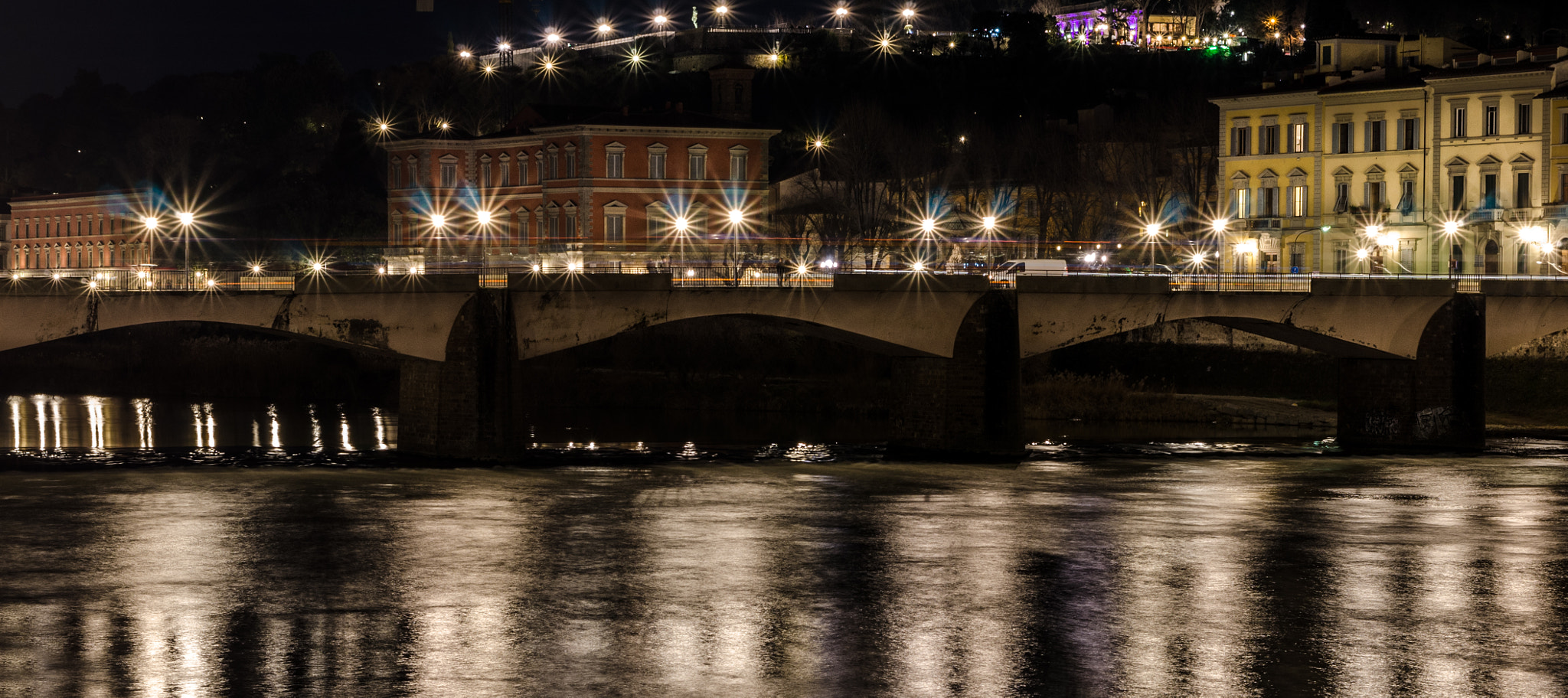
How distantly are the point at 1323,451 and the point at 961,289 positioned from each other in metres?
12.4

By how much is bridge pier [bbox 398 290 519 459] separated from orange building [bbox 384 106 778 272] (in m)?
32.4

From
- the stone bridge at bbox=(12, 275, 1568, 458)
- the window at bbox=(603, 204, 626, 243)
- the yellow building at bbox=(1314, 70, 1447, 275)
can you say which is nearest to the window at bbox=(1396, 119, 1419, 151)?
the yellow building at bbox=(1314, 70, 1447, 275)

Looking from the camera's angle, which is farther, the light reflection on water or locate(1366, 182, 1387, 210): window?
locate(1366, 182, 1387, 210): window

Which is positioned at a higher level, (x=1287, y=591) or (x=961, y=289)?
(x=961, y=289)

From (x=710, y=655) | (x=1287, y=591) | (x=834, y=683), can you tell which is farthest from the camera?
(x=1287, y=591)

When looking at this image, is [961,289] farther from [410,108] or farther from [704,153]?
[410,108]

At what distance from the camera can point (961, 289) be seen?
4934cm

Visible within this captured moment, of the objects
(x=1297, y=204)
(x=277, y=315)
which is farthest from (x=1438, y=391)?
(x=277, y=315)

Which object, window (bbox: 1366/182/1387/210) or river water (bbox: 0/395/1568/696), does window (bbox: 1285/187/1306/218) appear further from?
river water (bbox: 0/395/1568/696)

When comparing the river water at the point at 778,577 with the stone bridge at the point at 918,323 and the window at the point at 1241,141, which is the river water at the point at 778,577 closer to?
the stone bridge at the point at 918,323

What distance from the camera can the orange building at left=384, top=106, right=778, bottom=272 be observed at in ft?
273

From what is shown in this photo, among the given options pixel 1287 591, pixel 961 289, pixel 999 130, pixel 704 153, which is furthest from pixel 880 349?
pixel 999 130

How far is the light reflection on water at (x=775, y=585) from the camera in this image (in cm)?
2245

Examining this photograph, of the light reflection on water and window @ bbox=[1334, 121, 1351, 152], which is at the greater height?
window @ bbox=[1334, 121, 1351, 152]
